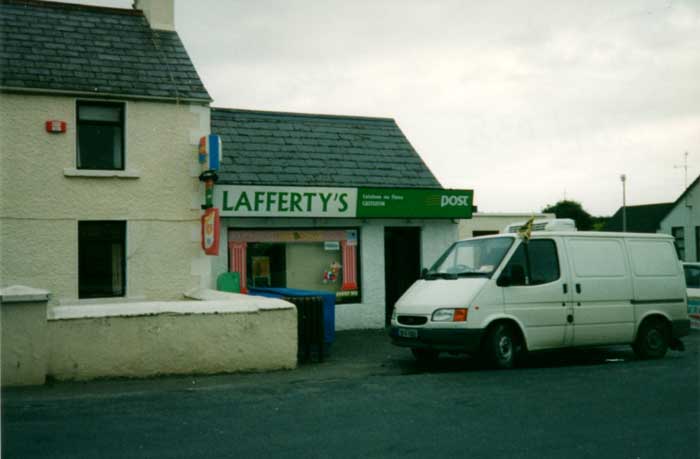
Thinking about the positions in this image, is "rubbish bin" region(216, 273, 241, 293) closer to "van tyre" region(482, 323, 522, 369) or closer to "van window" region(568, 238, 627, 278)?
"van tyre" region(482, 323, 522, 369)

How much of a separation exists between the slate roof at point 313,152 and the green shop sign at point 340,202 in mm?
450

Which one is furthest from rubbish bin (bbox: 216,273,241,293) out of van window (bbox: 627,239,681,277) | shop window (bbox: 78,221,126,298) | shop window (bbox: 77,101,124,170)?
van window (bbox: 627,239,681,277)

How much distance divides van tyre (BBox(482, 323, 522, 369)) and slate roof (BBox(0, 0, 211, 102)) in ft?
25.6

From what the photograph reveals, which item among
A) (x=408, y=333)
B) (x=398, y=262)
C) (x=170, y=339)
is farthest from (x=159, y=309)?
(x=398, y=262)

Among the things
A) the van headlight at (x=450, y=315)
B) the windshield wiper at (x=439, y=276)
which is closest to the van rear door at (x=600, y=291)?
the windshield wiper at (x=439, y=276)

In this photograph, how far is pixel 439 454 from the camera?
239 inches

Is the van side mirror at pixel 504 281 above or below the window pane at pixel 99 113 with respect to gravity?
below

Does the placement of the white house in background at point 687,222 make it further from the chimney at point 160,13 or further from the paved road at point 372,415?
the paved road at point 372,415

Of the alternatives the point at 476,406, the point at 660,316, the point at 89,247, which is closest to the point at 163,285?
the point at 89,247

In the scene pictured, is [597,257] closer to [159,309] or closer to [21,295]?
[159,309]

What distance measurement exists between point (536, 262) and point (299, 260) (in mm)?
6977

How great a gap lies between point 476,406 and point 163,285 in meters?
8.36

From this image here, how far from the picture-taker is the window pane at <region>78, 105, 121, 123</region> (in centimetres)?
1435

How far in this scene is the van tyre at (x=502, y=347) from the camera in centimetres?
1093
